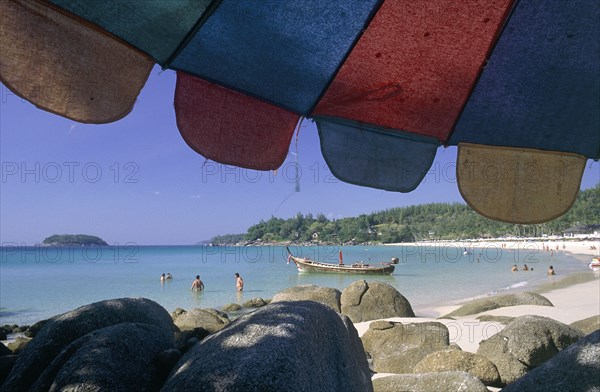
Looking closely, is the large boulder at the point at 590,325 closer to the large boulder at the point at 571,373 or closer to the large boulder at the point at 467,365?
the large boulder at the point at 467,365

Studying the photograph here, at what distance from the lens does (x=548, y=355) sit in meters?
5.76

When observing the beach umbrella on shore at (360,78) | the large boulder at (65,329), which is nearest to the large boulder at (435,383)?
the beach umbrella on shore at (360,78)

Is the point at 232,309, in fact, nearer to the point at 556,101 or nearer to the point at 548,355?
the point at 548,355

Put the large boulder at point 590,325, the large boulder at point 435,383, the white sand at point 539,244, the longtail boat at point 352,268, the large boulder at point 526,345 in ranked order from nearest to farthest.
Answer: the large boulder at point 435,383 → the large boulder at point 526,345 → the large boulder at point 590,325 → the longtail boat at point 352,268 → the white sand at point 539,244

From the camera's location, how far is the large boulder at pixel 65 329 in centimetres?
289

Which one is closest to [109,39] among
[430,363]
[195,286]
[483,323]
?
[430,363]

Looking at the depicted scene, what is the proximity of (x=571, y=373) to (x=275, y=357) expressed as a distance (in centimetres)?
205

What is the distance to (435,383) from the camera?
4.37m

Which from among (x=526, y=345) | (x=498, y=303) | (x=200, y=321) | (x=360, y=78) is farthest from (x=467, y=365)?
(x=498, y=303)

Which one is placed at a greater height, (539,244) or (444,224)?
(444,224)

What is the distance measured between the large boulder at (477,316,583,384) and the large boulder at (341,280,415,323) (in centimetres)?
575

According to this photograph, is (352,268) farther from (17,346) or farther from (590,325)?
(17,346)

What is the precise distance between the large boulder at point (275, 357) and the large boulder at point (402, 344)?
4.32 metres

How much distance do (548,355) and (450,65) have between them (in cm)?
521
